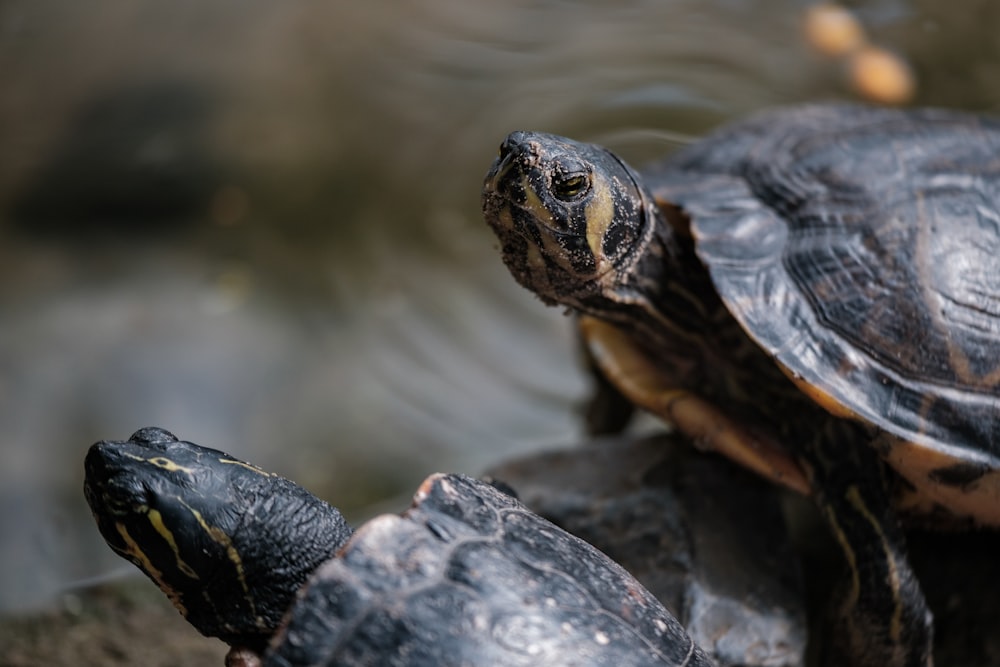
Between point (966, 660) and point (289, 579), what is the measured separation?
181cm

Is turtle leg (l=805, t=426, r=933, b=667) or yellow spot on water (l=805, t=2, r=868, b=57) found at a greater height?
yellow spot on water (l=805, t=2, r=868, b=57)

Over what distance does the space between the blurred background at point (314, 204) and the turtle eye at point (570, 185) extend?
1.59 meters

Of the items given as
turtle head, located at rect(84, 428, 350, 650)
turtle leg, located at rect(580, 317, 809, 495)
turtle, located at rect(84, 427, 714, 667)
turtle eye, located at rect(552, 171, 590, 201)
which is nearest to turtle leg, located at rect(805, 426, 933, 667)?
turtle leg, located at rect(580, 317, 809, 495)

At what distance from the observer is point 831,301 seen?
7.91 ft

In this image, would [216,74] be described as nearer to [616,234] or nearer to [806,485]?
[616,234]

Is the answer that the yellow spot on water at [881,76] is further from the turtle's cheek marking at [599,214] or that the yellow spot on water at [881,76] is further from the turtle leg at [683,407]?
the turtle's cheek marking at [599,214]

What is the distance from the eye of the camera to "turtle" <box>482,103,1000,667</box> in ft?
7.63

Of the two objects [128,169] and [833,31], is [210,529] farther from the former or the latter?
[833,31]

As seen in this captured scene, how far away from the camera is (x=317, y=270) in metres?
4.06

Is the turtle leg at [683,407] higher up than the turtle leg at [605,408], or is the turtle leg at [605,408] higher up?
the turtle leg at [683,407]

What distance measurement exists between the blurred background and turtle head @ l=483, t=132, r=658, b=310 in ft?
4.42

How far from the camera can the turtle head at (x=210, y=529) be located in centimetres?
204

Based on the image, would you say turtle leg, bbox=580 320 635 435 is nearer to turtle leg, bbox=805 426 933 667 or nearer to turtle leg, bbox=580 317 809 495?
turtle leg, bbox=580 317 809 495

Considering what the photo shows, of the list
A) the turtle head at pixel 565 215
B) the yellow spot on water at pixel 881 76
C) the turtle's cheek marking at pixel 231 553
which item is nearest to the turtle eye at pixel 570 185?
the turtle head at pixel 565 215
